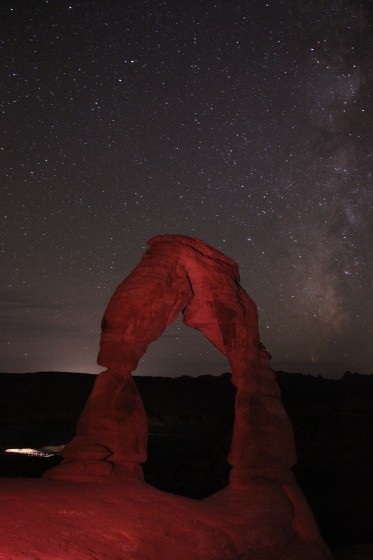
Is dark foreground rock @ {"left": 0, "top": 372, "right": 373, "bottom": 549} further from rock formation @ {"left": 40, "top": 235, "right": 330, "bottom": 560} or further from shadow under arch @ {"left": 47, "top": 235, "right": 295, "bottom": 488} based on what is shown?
shadow under arch @ {"left": 47, "top": 235, "right": 295, "bottom": 488}

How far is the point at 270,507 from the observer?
35.6ft

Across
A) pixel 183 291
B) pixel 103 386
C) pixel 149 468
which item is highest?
pixel 183 291

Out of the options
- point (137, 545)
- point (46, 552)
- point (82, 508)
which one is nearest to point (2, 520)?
point (46, 552)

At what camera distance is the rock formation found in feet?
33.0

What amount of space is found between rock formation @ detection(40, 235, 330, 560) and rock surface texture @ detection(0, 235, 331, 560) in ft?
0.08

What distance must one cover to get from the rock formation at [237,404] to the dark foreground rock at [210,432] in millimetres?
10533

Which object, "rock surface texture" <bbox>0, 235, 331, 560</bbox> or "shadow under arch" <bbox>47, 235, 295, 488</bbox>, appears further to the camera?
"shadow under arch" <bbox>47, 235, 295, 488</bbox>

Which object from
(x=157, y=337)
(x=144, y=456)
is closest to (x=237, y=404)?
(x=157, y=337)

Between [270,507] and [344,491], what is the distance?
14.6 metres

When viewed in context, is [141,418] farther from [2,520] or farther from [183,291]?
[2,520]

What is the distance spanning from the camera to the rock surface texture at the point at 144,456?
25.0ft

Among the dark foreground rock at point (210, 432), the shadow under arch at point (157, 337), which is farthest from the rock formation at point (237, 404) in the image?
the dark foreground rock at point (210, 432)

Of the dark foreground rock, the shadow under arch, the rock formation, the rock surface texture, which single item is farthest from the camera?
the dark foreground rock

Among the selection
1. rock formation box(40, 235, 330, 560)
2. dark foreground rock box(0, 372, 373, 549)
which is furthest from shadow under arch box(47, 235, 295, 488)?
dark foreground rock box(0, 372, 373, 549)
